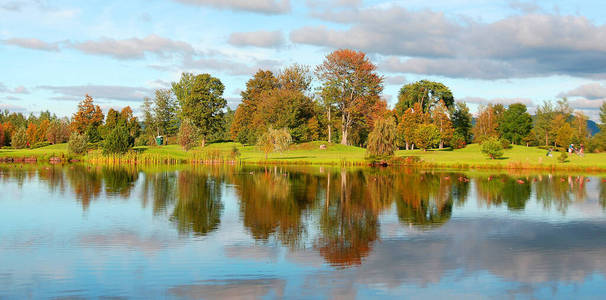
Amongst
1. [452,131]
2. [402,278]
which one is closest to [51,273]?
[402,278]

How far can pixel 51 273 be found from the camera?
46.0ft

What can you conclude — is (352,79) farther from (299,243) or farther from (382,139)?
(299,243)

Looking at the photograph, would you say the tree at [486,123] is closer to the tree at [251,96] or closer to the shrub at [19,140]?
the tree at [251,96]

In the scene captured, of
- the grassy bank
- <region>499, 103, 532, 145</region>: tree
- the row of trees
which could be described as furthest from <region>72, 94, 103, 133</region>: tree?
<region>499, 103, 532, 145</region>: tree

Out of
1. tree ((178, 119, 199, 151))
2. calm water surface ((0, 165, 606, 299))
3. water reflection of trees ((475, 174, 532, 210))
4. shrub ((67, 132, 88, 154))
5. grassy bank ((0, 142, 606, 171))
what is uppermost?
tree ((178, 119, 199, 151))

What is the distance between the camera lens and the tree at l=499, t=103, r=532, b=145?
11612 centimetres

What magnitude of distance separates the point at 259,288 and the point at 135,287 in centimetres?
338

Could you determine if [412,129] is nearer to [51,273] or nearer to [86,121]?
[86,121]

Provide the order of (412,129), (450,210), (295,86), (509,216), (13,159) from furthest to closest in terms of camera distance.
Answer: (295,86) < (412,129) < (13,159) < (450,210) < (509,216)

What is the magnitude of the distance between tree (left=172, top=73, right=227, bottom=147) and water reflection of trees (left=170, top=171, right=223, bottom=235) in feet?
208

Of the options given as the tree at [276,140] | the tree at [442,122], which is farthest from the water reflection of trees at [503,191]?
the tree at [442,122]

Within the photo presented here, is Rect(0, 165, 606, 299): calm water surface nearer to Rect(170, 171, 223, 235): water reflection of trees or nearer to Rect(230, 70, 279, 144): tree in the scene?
Rect(170, 171, 223, 235): water reflection of trees

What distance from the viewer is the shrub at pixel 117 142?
221 feet

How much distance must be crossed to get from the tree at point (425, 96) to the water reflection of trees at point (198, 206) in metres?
81.5
